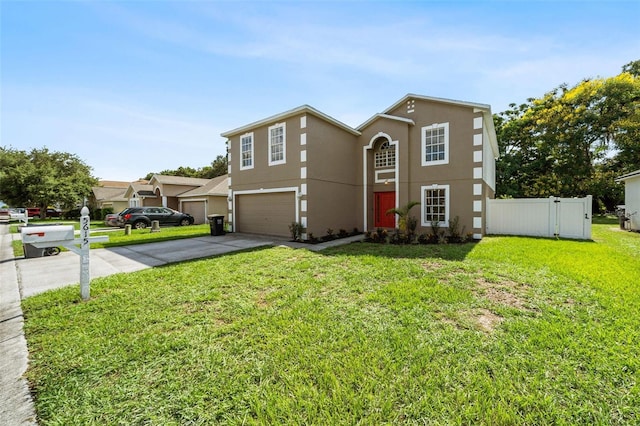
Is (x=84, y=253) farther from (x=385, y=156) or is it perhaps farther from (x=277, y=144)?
(x=385, y=156)

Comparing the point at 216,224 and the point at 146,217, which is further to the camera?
the point at 146,217

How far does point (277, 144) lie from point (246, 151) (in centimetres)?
234

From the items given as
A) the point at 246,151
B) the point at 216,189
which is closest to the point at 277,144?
the point at 246,151

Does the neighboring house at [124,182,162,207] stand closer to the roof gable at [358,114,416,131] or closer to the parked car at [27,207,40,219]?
the parked car at [27,207,40,219]

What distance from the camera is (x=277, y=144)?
12367 mm

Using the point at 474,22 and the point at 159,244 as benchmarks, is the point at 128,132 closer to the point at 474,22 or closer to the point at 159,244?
the point at 159,244

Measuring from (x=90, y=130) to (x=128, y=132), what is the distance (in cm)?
176

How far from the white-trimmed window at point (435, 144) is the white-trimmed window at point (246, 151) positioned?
8290mm

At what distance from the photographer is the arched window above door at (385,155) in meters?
13.3

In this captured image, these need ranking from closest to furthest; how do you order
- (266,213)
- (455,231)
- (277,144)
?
1. (455,231)
2. (277,144)
3. (266,213)

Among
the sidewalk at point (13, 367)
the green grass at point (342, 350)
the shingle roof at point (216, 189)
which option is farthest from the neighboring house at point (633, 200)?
the shingle roof at point (216, 189)

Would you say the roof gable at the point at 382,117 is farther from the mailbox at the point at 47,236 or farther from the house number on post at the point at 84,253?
the mailbox at the point at 47,236

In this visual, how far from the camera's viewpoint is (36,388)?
252 centimetres

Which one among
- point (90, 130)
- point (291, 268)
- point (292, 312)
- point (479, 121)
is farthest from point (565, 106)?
point (90, 130)
